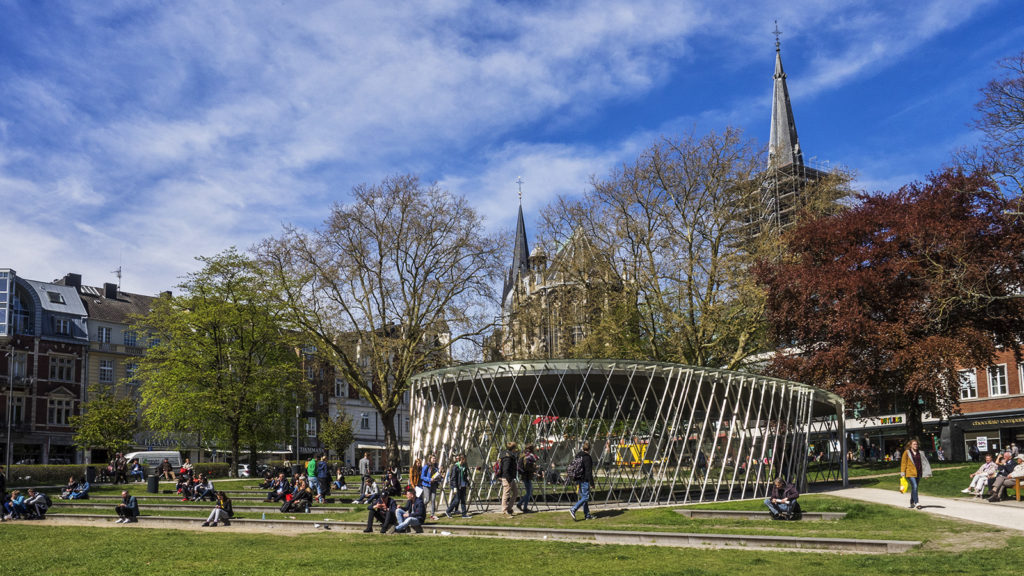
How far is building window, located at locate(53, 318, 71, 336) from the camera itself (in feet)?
233

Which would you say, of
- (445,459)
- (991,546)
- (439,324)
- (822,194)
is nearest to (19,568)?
(445,459)

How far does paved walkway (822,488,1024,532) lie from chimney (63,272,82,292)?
226ft

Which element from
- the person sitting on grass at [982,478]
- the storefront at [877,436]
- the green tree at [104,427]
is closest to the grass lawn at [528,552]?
the person sitting on grass at [982,478]

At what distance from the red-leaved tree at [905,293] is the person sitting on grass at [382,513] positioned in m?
20.1

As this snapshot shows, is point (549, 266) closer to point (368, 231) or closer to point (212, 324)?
point (368, 231)

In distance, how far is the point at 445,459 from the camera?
2630 cm

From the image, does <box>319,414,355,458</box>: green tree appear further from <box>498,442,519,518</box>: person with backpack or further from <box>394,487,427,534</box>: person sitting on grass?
<box>394,487,427,534</box>: person sitting on grass

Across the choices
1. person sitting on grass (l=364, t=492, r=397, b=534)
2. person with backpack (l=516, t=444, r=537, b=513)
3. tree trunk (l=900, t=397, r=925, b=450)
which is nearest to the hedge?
person with backpack (l=516, t=444, r=537, b=513)

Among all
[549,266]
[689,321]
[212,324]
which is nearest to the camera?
[689,321]

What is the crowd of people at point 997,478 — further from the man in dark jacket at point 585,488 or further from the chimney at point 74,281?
the chimney at point 74,281

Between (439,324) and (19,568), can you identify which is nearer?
(19,568)

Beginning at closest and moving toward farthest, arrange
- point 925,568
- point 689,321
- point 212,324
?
point 925,568
point 689,321
point 212,324

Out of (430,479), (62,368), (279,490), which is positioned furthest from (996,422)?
(62,368)

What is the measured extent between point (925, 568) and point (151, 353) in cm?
4906
